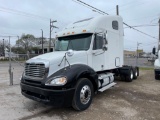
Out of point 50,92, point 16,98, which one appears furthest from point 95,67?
point 16,98

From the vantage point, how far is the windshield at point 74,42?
6203mm

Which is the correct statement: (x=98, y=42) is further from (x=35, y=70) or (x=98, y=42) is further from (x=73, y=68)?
→ (x=35, y=70)

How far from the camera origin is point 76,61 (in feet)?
18.5

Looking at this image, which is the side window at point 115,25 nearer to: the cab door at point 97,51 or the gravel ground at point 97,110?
the cab door at point 97,51

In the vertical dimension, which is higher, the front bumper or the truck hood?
the truck hood

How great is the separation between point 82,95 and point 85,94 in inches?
7.0

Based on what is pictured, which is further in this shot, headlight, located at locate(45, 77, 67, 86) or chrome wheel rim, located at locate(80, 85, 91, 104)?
chrome wheel rim, located at locate(80, 85, 91, 104)

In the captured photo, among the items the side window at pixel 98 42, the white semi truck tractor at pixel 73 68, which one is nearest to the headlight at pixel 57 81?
the white semi truck tractor at pixel 73 68

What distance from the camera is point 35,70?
518 cm

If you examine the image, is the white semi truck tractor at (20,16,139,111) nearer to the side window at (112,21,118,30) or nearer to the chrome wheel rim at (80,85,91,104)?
the chrome wheel rim at (80,85,91,104)

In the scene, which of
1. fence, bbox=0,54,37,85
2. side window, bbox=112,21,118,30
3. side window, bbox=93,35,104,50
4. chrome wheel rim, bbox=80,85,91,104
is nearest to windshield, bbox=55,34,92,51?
side window, bbox=93,35,104,50

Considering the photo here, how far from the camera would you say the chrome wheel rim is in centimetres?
530

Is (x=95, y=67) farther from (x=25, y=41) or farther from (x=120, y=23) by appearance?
(x=25, y=41)

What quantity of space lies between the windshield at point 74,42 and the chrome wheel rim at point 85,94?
149 cm
